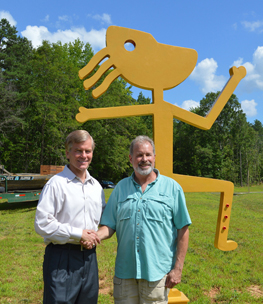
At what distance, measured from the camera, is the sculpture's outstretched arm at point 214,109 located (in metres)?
3.30

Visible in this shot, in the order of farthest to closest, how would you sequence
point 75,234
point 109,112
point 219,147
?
1. point 219,147
2. point 109,112
3. point 75,234

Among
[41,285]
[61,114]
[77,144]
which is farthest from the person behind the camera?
[61,114]

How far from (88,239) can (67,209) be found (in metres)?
0.27

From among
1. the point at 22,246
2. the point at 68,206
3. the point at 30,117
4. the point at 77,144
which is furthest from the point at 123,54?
the point at 30,117

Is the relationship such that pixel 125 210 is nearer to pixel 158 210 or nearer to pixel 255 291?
pixel 158 210

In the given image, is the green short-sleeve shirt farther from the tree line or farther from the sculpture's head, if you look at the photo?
the tree line

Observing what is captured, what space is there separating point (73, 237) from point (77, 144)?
720mm

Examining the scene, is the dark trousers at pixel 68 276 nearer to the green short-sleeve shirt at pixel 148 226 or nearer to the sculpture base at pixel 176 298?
the green short-sleeve shirt at pixel 148 226

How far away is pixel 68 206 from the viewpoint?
2027 mm

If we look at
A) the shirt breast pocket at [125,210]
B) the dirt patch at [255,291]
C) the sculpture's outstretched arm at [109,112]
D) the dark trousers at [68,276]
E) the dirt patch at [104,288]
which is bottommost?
the dirt patch at [255,291]

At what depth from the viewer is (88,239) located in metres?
1.98

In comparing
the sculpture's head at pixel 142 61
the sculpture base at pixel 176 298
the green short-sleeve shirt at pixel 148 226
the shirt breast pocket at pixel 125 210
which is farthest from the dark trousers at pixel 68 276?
the sculpture's head at pixel 142 61

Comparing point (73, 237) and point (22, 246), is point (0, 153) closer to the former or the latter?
point (22, 246)

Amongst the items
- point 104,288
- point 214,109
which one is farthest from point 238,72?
point 104,288
